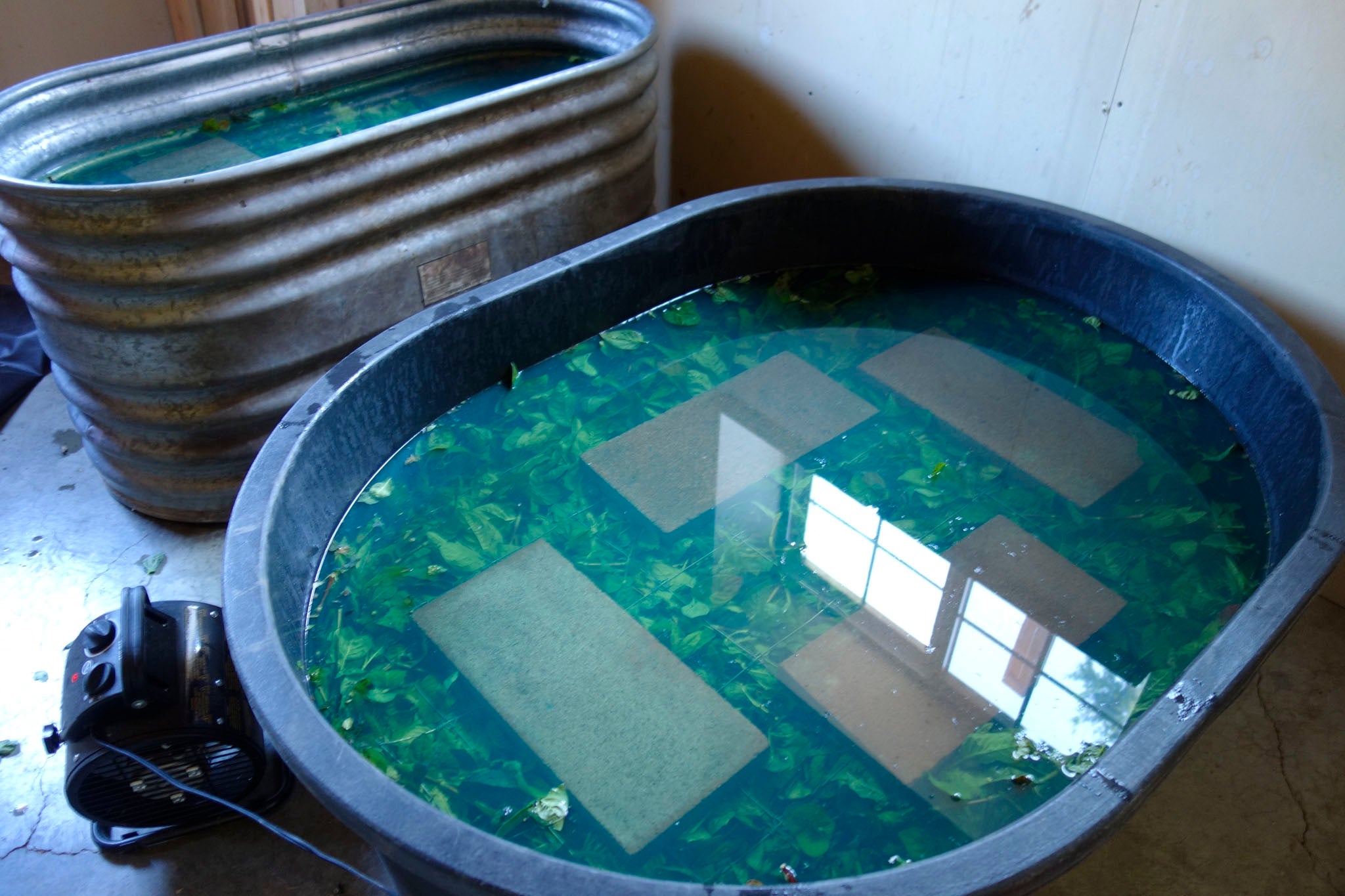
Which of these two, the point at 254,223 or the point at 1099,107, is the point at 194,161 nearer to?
the point at 254,223

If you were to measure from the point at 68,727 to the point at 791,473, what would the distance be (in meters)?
1.23

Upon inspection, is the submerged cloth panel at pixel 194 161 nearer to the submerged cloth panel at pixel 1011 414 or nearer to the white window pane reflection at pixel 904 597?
the submerged cloth panel at pixel 1011 414

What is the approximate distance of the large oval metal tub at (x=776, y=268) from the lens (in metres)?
1.05

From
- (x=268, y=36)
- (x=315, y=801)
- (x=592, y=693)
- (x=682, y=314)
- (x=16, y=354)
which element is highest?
(x=268, y=36)

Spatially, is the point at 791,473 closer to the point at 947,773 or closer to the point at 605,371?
the point at 605,371

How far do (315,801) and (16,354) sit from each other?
5.23ft

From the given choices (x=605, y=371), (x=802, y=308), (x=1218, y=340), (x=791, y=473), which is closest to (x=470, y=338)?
(x=605, y=371)

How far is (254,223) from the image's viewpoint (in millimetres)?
1777

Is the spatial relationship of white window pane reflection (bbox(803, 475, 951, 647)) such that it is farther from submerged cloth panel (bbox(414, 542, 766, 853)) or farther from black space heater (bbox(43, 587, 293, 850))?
black space heater (bbox(43, 587, 293, 850))

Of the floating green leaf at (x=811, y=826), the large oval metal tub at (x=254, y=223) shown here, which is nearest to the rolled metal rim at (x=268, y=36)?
the large oval metal tub at (x=254, y=223)

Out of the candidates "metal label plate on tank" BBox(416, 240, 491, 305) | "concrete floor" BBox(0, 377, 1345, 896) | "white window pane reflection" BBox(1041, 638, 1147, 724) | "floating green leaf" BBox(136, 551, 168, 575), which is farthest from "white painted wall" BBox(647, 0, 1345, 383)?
"floating green leaf" BBox(136, 551, 168, 575)

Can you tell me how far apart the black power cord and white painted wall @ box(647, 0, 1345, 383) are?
189cm

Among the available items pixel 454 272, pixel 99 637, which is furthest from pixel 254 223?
pixel 99 637

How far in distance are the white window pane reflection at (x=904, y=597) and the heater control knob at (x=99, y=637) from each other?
1193mm
